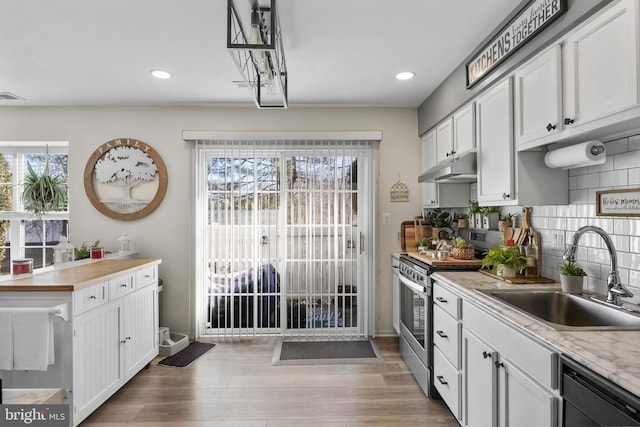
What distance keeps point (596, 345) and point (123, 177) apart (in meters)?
4.14

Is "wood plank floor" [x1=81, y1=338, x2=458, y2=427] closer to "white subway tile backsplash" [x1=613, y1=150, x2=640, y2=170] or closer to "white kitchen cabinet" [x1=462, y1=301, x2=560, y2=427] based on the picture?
"white kitchen cabinet" [x1=462, y1=301, x2=560, y2=427]

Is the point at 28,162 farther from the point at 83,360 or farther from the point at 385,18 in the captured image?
the point at 385,18

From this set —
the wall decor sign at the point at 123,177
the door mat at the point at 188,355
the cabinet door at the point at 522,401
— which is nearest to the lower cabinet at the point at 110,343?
the door mat at the point at 188,355

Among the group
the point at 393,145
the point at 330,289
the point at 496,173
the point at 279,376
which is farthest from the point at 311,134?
the point at 279,376

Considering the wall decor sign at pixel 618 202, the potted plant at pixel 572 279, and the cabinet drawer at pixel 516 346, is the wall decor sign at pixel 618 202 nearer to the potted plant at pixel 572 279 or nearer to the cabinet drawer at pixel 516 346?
the potted plant at pixel 572 279

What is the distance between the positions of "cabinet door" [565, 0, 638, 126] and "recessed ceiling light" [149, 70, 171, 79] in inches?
112

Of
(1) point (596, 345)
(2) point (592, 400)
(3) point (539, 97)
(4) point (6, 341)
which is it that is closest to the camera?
(2) point (592, 400)

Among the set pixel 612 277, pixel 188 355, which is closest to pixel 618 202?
pixel 612 277

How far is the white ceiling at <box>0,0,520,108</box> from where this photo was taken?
211cm

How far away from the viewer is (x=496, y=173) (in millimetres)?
2330

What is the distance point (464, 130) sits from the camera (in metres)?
2.85

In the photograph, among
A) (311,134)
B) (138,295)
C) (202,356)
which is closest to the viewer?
(138,295)

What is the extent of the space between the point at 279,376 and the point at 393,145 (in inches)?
103

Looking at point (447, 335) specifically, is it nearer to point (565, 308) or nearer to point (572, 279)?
point (565, 308)
